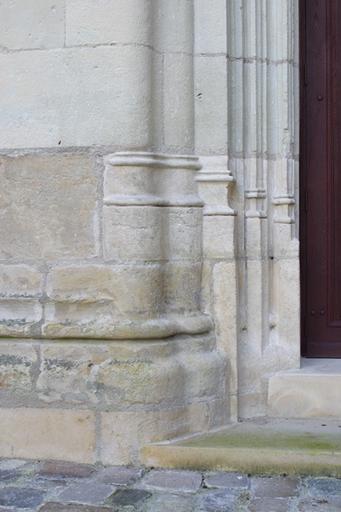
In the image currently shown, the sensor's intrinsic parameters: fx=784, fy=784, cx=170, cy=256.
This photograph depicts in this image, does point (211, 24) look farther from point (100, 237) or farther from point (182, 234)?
point (100, 237)

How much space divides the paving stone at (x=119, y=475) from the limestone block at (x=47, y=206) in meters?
0.90

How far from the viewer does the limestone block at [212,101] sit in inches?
138

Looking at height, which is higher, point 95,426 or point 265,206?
point 265,206

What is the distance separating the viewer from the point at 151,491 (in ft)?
9.49

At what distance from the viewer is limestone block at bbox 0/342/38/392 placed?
332 cm

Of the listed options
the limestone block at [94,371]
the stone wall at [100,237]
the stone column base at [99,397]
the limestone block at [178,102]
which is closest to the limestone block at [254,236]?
the stone wall at [100,237]

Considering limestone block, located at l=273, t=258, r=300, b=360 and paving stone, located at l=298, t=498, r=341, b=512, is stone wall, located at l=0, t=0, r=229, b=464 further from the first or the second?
paving stone, located at l=298, t=498, r=341, b=512

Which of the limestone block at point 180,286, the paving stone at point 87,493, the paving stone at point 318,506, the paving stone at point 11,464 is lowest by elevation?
the paving stone at point 318,506

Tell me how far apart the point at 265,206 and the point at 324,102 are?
0.71 meters

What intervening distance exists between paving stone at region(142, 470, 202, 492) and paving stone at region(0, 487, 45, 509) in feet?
1.33

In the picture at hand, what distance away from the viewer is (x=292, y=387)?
3.58 meters

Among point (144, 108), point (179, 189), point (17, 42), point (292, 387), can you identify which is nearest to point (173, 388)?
point (292, 387)

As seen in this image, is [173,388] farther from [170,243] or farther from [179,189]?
[179,189]

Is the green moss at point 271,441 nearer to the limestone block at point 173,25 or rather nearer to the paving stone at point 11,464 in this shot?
the paving stone at point 11,464
